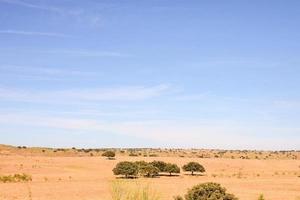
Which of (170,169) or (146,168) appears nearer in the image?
(146,168)

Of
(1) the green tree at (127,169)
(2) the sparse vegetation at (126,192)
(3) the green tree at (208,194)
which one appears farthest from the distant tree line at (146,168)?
(2) the sparse vegetation at (126,192)

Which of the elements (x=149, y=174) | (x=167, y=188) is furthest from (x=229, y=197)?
(x=149, y=174)

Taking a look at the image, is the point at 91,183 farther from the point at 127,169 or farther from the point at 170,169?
the point at 170,169

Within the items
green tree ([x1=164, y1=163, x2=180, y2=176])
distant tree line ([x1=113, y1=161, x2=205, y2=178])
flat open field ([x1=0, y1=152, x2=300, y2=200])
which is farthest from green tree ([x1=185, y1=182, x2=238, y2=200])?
green tree ([x1=164, y1=163, x2=180, y2=176])

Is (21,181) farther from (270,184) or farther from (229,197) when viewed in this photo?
(229,197)

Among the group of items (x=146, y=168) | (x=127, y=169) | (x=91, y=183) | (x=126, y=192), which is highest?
(x=146, y=168)

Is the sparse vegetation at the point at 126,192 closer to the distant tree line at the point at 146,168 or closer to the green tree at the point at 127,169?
the distant tree line at the point at 146,168

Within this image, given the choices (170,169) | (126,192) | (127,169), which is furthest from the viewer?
(170,169)

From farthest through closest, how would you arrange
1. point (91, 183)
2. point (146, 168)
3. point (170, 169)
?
point (170, 169) → point (146, 168) → point (91, 183)

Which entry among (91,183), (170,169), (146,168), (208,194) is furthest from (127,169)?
(208,194)

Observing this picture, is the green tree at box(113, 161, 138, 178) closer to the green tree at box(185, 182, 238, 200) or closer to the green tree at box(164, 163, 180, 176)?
the green tree at box(164, 163, 180, 176)

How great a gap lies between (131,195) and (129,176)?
45434 mm

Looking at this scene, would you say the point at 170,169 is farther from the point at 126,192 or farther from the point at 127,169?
the point at 126,192

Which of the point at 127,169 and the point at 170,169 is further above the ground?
the point at 170,169
